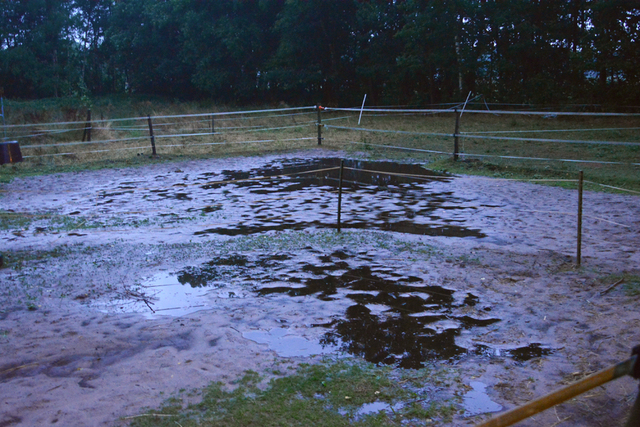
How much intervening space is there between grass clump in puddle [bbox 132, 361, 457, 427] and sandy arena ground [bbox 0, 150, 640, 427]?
0.19m

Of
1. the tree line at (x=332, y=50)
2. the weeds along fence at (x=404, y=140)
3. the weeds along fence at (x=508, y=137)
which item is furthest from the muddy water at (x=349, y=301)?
the tree line at (x=332, y=50)

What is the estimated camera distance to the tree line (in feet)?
83.3

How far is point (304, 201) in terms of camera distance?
9.29m

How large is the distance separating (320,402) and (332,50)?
29.5 m

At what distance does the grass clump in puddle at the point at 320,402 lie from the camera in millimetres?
3004

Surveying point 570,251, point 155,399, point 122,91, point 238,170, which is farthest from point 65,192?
point 122,91

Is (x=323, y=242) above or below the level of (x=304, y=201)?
below

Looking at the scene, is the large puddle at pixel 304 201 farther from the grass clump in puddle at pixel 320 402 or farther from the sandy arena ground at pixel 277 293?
the grass clump in puddle at pixel 320 402

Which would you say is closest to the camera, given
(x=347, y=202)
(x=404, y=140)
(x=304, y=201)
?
(x=347, y=202)

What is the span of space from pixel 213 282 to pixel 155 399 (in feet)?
7.32

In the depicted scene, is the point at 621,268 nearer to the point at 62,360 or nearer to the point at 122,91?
the point at 62,360

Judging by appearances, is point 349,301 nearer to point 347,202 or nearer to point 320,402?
point 320,402

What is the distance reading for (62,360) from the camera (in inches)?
148

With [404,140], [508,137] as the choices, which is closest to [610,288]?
[508,137]
